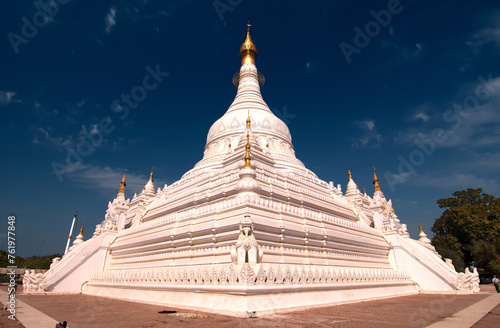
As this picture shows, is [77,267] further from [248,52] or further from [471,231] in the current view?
[471,231]

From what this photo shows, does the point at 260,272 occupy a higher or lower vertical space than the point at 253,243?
lower

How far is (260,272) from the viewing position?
34.8 ft

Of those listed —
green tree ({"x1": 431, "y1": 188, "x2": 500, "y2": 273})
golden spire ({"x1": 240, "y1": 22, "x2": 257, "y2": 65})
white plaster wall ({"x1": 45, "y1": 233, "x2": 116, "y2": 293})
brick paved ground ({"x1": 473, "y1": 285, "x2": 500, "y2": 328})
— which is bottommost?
brick paved ground ({"x1": 473, "y1": 285, "x2": 500, "y2": 328})

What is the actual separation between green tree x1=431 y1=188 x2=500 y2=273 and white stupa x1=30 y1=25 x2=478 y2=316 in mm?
15697

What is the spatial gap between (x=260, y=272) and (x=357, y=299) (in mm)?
7269

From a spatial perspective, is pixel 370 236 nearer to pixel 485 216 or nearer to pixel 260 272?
pixel 260 272

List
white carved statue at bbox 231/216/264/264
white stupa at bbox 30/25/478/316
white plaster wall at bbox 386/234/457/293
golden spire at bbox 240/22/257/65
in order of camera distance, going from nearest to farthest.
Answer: white stupa at bbox 30/25/478/316 < white carved statue at bbox 231/216/264/264 < white plaster wall at bbox 386/234/457/293 < golden spire at bbox 240/22/257/65

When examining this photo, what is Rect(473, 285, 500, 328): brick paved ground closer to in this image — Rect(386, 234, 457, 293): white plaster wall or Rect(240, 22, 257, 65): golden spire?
Rect(386, 234, 457, 293): white plaster wall

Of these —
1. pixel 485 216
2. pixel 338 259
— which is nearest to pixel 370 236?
pixel 338 259

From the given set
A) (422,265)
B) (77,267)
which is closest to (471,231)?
(422,265)

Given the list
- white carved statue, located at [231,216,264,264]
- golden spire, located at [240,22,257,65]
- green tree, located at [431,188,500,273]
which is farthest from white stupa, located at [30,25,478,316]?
golden spire, located at [240,22,257,65]

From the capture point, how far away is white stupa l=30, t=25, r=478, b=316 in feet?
37.0

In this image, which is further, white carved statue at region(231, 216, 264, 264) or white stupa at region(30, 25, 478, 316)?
white carved statue at region(231, 216, 264, 264)

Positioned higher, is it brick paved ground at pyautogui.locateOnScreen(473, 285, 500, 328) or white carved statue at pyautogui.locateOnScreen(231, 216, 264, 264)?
white carved statue at pyautogui.locateOnScreen(231, 216, 264, 264)
